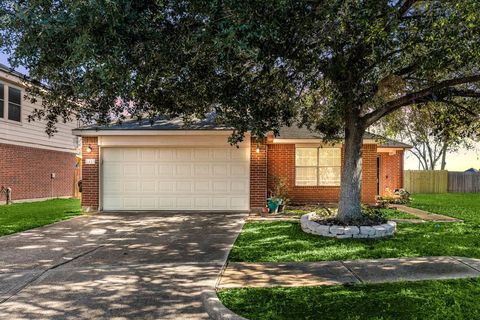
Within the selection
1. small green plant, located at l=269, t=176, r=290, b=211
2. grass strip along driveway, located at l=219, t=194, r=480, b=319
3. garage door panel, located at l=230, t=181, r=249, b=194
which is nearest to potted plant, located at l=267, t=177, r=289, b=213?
small green plant, located at l=269, t=176, r=290, b=211

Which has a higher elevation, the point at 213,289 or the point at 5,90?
the point at 5,90

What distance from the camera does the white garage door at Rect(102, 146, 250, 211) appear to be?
43.9ft

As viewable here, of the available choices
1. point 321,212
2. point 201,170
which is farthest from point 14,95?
point 321,212

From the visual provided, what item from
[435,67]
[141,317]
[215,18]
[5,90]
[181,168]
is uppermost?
[5,90]

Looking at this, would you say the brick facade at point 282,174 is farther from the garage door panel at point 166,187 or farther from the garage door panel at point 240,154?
the garage door panel at point 166,187

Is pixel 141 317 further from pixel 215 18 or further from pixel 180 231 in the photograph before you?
pixel 180 231

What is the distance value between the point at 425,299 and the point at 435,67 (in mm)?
3913

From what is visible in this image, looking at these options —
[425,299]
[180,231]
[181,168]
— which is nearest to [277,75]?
[180,231]

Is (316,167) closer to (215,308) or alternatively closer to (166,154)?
(166,154)

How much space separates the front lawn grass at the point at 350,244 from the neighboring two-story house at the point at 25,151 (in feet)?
39.2

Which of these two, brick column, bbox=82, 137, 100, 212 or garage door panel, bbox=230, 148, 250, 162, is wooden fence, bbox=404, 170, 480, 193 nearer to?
garage door panel, bbox=230, 148, 250, 162

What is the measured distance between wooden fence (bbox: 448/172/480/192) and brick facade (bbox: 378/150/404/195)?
1106 cm

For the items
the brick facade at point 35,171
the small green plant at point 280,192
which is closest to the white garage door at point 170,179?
the small green plant at point 280,192

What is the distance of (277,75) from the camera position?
26.7ft
